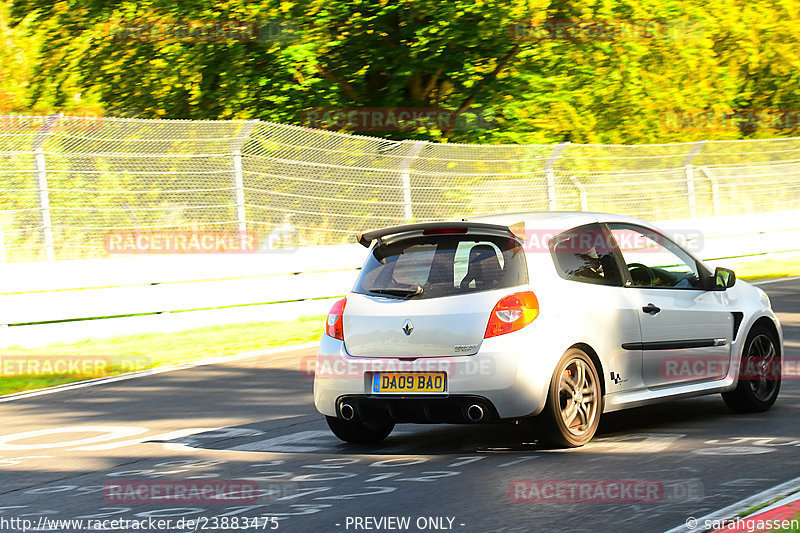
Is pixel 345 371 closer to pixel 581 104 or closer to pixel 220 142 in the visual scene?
pixel 220 142

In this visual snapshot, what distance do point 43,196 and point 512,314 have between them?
987 centimetres

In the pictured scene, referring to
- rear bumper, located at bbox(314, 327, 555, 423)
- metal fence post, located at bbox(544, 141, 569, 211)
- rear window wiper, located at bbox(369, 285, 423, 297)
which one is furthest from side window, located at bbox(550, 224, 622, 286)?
metal fence post, located at bbox(544, 141, 569, 211)

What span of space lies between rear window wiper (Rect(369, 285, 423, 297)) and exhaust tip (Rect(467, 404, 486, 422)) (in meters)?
0.85

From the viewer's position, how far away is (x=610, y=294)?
802cm

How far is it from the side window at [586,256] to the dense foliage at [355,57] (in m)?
17.6

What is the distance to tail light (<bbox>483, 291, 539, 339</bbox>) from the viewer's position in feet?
24.3

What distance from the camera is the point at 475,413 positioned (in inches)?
290

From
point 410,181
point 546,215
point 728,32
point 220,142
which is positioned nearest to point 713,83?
point 728,32

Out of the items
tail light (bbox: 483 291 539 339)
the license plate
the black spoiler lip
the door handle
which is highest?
the black spoiler lip

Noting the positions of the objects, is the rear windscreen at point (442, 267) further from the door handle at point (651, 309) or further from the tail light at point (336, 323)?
the door handle at point (651, 309)

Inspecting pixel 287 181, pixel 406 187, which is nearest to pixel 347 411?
pixel 287 181

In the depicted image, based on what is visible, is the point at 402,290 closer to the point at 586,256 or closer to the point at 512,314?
the point at 512,314

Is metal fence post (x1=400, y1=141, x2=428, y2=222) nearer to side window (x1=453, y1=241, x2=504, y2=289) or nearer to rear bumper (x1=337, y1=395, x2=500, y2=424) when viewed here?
side window (x1=453, y1=241, x2=504, y2=289)

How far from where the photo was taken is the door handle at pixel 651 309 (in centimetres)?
820
